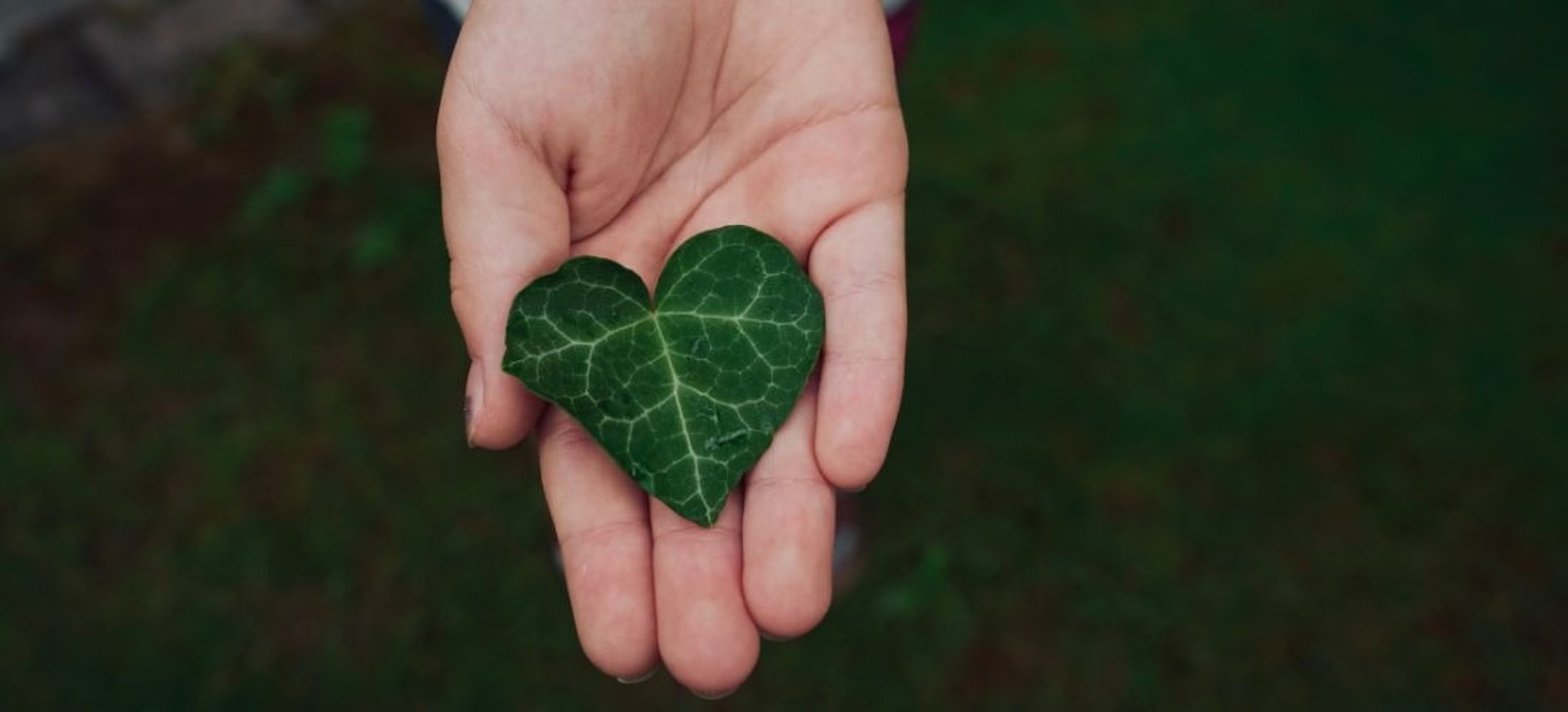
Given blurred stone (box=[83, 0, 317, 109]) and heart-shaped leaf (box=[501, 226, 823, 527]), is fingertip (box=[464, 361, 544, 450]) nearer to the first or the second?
heart-shaped leaf (box=[501, 226, 823, 527])

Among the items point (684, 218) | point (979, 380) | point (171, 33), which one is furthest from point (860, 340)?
point (171, 33)

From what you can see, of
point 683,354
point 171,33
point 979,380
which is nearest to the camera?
point 683,354

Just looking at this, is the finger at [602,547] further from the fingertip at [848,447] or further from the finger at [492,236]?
the fingertip at [848,447]

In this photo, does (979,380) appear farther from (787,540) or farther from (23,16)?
(23,16)

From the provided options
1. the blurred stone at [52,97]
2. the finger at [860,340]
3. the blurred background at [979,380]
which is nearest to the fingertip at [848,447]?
the finger at [860,340]

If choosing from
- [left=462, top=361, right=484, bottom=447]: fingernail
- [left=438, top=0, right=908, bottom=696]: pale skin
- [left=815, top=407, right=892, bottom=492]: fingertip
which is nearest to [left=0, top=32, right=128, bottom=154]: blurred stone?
[left=438, top=0, right=908, bottom=696]: pale skin

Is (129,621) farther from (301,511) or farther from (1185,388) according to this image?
(1185,388)

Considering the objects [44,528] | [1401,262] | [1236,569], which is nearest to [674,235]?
[1236,569]
